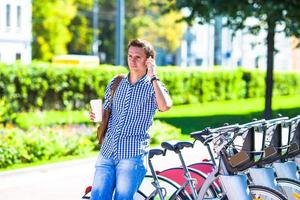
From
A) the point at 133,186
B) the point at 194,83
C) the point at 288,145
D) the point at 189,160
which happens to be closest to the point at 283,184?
the point at 288,145

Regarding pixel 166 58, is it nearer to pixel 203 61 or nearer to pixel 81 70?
pixel 203 61

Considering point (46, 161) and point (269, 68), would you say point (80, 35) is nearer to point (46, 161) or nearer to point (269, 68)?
point (269, 68)

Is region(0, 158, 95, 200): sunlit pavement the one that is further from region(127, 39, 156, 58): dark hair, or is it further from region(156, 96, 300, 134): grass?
region(156, 96, 300, 134): grass

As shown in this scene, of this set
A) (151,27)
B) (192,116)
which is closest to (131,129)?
(192,116)

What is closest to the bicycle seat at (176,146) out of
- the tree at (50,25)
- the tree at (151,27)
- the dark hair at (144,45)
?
the dark hair at (144,45)

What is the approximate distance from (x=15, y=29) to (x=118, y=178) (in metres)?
41.0

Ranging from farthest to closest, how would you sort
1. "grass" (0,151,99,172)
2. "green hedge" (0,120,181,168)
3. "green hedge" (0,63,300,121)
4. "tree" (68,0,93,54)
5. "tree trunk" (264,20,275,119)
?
"tree" (68,0,93,54) < "green hedge" (0,63,300,121) < "tree trunk" (264,20,275,119) < "green hedge" (0,120,181,168) < "grass" (0,151,99,172)

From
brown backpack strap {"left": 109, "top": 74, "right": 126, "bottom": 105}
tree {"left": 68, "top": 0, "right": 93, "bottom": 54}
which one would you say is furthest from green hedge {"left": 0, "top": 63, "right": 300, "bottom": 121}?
tree {"left": 68, "top": 0, "right": 93, "bottom": 54}

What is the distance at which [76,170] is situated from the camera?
1278 cm

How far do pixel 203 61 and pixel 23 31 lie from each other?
54.1 m

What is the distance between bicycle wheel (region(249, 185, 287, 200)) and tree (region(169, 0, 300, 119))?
15128 millimetres

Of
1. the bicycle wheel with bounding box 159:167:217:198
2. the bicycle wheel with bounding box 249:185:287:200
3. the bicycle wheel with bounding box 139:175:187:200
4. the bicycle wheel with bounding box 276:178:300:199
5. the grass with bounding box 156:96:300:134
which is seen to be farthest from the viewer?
the grass with bounding box 156:96:300:134

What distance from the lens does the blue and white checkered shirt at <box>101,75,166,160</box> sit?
5.61m

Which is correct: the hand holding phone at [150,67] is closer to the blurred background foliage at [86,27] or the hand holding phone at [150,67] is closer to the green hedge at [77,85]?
the green hedge at [77,85]
